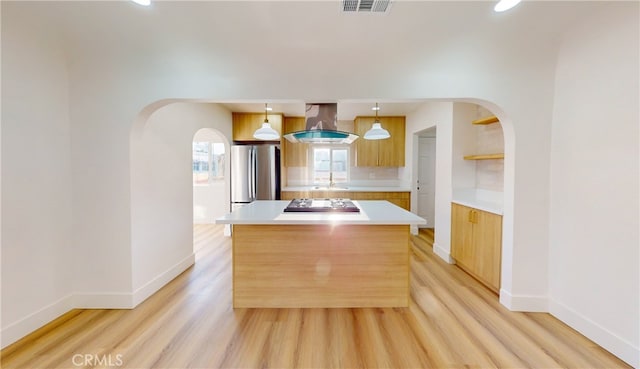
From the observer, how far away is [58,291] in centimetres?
232

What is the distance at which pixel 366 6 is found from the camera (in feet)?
5.60

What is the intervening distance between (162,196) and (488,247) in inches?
142

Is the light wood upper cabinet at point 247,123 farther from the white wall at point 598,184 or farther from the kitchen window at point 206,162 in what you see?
the white wall at point 598,184

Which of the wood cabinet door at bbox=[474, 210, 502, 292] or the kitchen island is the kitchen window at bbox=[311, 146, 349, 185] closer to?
the wood cabinet door at bbox=[474, 210, 502, 292]

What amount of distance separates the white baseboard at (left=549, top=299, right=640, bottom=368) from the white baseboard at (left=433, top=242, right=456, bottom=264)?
1.32 m

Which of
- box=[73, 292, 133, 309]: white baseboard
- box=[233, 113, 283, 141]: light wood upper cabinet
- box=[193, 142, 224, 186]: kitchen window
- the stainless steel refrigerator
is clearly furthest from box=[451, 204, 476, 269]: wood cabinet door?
box=[193, 142, 224, 186]: kitchen window

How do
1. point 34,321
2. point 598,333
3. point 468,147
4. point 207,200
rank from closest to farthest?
point 598,333 → point 34,321 → point 468,147 → point 207,200

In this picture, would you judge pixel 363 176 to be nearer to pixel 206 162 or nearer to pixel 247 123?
pixel 247 123

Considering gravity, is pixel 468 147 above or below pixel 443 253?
above

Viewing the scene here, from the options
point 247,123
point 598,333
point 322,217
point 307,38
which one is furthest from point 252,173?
point 598,333

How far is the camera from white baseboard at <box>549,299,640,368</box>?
5.85 feet

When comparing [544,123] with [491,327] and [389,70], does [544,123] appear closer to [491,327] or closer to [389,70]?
[389,70]

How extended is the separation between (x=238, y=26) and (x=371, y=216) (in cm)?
190

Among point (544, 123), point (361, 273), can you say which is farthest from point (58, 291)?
point (544, 123)
